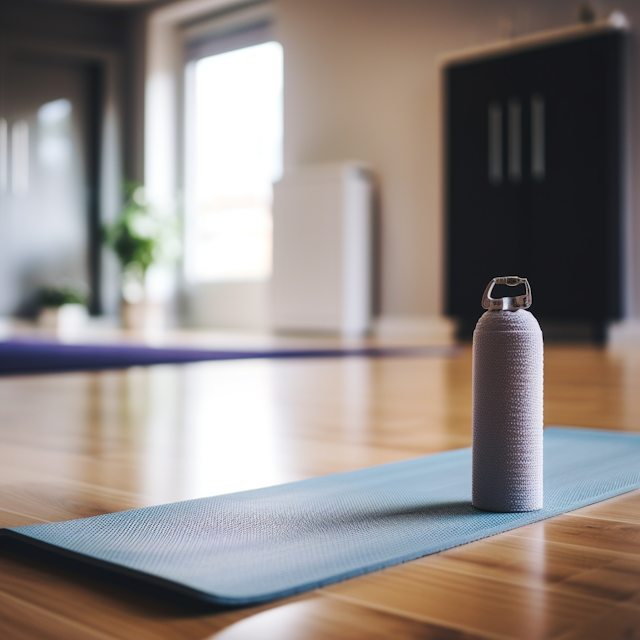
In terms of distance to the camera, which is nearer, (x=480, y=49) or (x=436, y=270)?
(x=480, y=49)

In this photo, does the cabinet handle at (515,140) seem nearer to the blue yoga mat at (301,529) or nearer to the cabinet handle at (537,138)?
the cabinet handle at (537,138)

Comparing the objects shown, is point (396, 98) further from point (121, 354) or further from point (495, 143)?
point (121, 354)

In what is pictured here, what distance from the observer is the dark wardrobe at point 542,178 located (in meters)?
4.60

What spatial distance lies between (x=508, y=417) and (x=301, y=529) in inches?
8.8

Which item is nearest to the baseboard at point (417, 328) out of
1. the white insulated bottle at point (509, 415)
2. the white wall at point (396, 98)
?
the white wall at point (396, 98)

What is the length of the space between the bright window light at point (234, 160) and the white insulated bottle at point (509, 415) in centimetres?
610

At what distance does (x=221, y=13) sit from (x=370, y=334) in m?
3.15

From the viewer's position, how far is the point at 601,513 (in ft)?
2.80

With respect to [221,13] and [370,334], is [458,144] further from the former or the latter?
[221,13]

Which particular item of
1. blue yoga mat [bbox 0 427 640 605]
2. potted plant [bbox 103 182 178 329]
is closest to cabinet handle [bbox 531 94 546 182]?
potted plant [bbox 103 182 178 329]

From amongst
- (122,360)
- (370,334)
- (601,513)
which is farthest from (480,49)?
(601,513)

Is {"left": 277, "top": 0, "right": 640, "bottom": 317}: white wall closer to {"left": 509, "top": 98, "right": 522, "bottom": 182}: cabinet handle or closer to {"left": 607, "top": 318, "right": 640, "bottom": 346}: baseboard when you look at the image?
{"left": 509, "top": 98, "right": 522, "bottom": 182}: cabinet handle

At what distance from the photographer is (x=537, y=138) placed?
482 cm

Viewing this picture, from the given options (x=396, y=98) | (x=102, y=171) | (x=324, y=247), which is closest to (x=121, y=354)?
(x=324, y=247)
